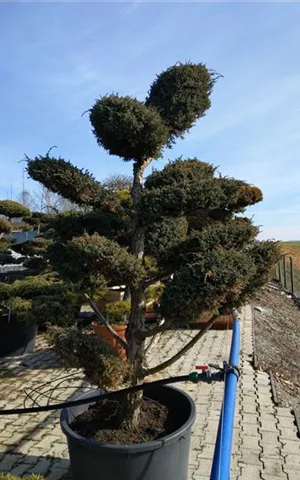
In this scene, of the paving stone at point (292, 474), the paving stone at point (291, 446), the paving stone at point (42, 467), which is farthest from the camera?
the paving stone at point (291, 446)

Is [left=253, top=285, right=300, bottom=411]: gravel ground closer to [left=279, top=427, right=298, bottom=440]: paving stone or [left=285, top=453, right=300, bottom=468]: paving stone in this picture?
[left=279, top=427, right=298, bottom=440]: paving stone

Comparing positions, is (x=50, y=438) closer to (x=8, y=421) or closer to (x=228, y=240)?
(x=8, y=421)

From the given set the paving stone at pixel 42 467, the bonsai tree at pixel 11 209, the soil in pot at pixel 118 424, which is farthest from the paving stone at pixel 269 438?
the bonsai tree at pixel 11 209

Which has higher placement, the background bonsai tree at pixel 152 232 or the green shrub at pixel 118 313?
the background bonsai tree at pixel 152 232

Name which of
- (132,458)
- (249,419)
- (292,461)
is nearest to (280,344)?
(249,419)

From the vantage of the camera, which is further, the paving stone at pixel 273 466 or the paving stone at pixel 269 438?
the paving stone at pixel 269 438

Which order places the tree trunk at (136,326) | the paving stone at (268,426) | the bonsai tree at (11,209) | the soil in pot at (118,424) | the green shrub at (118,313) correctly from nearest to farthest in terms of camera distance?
the soil in pot at (118,424)
the tree trunk at (136,326)
the paving stone at (268,426)
the green shrub at (118,313)
the bonsai tree at (11,209)

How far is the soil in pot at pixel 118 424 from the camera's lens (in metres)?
2.46

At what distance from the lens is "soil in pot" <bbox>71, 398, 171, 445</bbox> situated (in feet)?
8.06

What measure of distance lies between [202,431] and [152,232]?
6.67 feet

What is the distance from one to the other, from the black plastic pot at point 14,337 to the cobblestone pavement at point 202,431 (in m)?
0.33

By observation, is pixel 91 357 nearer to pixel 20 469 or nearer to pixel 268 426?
pixel 20 469

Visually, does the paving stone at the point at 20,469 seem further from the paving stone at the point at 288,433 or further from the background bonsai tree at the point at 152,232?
the paving stone at the point at 288,433

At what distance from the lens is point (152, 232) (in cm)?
261
